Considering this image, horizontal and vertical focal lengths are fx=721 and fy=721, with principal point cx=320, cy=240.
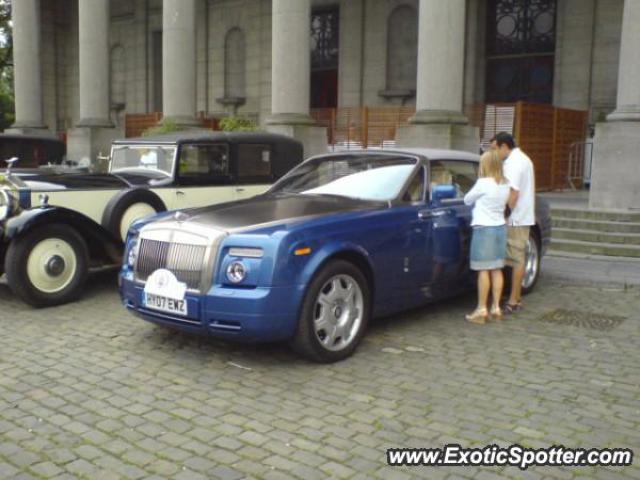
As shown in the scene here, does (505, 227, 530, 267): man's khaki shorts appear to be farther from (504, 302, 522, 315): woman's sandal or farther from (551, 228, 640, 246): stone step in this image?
(551, 228, 640, 246): stone step

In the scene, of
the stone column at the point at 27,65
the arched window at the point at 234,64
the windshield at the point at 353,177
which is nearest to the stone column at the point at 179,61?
the arched window at the point at 234,64

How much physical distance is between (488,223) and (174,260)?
2958 mm

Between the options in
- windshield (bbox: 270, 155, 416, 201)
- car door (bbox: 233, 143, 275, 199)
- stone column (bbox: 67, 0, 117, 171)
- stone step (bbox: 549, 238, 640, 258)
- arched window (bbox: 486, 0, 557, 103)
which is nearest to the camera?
windshield (bbox: 270, 155, 416, 201)

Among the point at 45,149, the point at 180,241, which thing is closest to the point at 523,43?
the point at 45,149

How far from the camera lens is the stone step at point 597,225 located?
1073cm

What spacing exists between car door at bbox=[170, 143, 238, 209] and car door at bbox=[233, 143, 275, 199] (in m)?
0.12

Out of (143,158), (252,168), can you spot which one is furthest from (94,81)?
(252,168)

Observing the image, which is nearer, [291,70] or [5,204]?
[5,204]

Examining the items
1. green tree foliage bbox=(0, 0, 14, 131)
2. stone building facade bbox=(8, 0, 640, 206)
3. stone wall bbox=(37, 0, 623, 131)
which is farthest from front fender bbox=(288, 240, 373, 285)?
green tree foliage bbox=(0, 0, 14, 131)

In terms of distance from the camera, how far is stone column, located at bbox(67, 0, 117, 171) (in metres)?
21.5

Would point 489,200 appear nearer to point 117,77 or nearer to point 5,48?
point 117,77

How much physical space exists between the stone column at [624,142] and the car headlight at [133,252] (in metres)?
8.12

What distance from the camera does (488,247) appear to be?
6.77 m

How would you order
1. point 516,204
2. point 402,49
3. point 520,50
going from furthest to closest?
point 402,49, point 520,50, point 516,204
